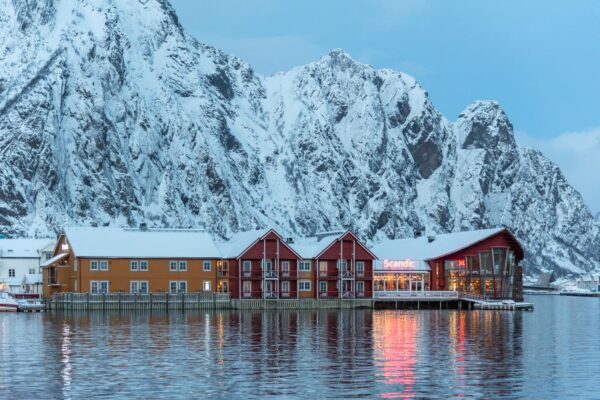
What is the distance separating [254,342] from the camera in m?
69.9

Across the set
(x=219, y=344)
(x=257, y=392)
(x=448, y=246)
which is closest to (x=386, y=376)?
(x=257, y=392)

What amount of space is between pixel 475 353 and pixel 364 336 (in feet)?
49.5

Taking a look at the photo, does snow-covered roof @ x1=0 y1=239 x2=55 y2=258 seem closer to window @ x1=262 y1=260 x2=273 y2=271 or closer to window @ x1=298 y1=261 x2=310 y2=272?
window @ x1=262 y1=260 x2=273 y2=271

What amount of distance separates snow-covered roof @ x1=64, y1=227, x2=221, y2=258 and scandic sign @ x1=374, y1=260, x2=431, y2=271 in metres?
23.0

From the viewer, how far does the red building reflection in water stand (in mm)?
46594

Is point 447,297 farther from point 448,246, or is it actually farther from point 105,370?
point 105,370

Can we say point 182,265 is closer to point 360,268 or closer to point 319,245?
point 319,245

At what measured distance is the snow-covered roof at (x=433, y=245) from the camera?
457 feet

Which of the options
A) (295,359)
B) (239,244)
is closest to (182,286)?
(239,244)

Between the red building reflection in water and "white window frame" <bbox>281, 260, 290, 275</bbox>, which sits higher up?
"white window frame" <bbox>281, 260, 290, 275</bbox>

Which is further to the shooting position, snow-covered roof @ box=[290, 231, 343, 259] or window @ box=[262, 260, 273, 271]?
snow-covered roof @ box=[290, 231, 343, 259]

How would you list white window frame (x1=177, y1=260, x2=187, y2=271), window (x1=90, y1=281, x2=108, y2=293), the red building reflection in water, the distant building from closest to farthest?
the red building reflection in water < window (x1=90, y1=281, x2=108, y2=293) < the distant building < white window frame (x1=177, y1=260, x2=187, y2=271)

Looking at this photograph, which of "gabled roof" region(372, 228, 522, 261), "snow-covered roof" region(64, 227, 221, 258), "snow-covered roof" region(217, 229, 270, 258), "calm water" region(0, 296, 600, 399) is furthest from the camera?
"gabled roof" region(372, 228, 522, 261)

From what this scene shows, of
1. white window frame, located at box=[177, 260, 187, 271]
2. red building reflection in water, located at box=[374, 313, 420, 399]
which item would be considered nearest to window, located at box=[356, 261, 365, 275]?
white window frame, located at box=[177, 260, 187, 271]
